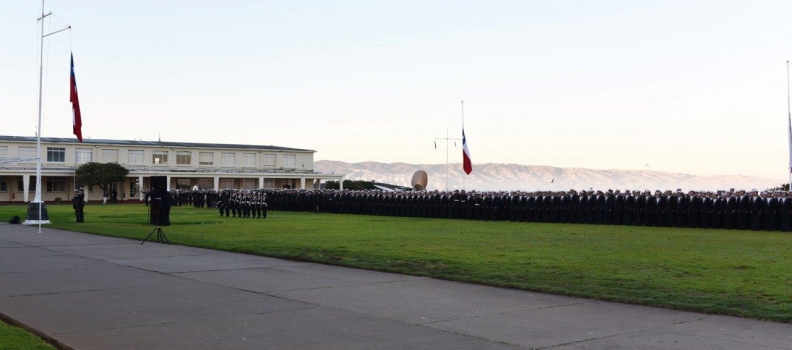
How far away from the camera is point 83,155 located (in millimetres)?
76938

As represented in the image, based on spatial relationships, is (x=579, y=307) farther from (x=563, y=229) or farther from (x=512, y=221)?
(x=512, y=221)

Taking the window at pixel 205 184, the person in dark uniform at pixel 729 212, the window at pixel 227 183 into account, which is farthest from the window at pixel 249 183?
the person in dark uniform at pixel 729 212

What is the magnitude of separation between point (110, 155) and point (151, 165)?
4.46 metres

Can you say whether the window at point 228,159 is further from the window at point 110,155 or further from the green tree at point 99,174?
the green tree at point 99,174

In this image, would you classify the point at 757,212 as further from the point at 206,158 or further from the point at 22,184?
the point at 206,158

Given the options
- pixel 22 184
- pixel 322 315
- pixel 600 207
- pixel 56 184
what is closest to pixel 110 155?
pixel 56 184

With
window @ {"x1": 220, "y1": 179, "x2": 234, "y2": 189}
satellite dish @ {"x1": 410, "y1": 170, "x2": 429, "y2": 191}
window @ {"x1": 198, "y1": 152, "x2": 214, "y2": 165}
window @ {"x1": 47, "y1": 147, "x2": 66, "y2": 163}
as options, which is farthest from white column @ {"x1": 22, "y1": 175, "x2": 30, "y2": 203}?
satellite dish @ {"x1": 410, "y1": 170, "x2": 429, "y2": 191}

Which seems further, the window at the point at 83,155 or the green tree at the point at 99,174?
the window at the point at 83,155

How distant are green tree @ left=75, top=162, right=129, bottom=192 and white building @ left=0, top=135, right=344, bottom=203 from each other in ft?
8.96

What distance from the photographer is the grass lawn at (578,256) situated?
376 inches

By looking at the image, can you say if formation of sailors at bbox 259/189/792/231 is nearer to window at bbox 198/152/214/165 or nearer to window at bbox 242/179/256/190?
window at bbox 198/152/214/165

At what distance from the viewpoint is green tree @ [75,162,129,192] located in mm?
71000

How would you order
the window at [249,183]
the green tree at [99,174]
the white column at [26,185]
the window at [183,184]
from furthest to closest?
the window at [249,183] < the window at [183,184] < the green tree at [99,174] < the white column at [26,185]

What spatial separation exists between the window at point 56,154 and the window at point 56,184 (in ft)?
5.80
